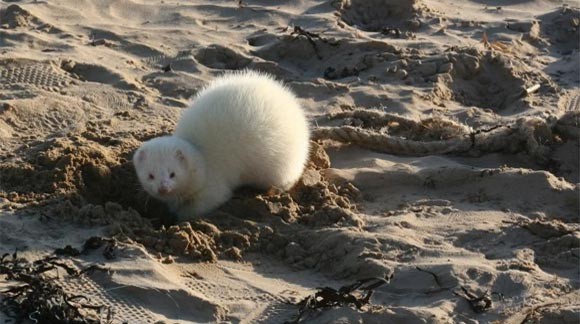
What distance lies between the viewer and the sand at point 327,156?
14.3 ft

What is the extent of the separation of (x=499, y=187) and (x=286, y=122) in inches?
57.1

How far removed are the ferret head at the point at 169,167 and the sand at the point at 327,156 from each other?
0.21 m

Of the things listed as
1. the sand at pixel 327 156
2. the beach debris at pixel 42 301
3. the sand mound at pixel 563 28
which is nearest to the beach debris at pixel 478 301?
the sand at pixel 327 156

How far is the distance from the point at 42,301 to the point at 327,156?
9.44ft

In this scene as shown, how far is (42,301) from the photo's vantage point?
3.85 m

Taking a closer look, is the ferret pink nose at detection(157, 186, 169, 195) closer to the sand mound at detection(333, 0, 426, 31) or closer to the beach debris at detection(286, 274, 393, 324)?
the beach debris at detection(286, 274, 393, 324)

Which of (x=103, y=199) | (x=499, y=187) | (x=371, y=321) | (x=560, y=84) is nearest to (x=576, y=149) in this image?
(x=499, y=187)

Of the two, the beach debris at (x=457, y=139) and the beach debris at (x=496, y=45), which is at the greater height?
the beach debris at (x=496, y=45)

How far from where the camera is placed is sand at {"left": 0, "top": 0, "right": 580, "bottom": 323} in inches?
171

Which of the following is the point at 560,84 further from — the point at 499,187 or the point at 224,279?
the point at 224,279

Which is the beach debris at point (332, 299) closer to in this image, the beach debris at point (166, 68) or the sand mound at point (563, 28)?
the beach debris at point (166, 68)

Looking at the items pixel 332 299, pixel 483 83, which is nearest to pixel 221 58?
pixel 483 83

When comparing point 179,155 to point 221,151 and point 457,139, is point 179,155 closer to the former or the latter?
point 221,151

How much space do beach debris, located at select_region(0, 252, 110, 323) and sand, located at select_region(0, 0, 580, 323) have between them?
86 mm
